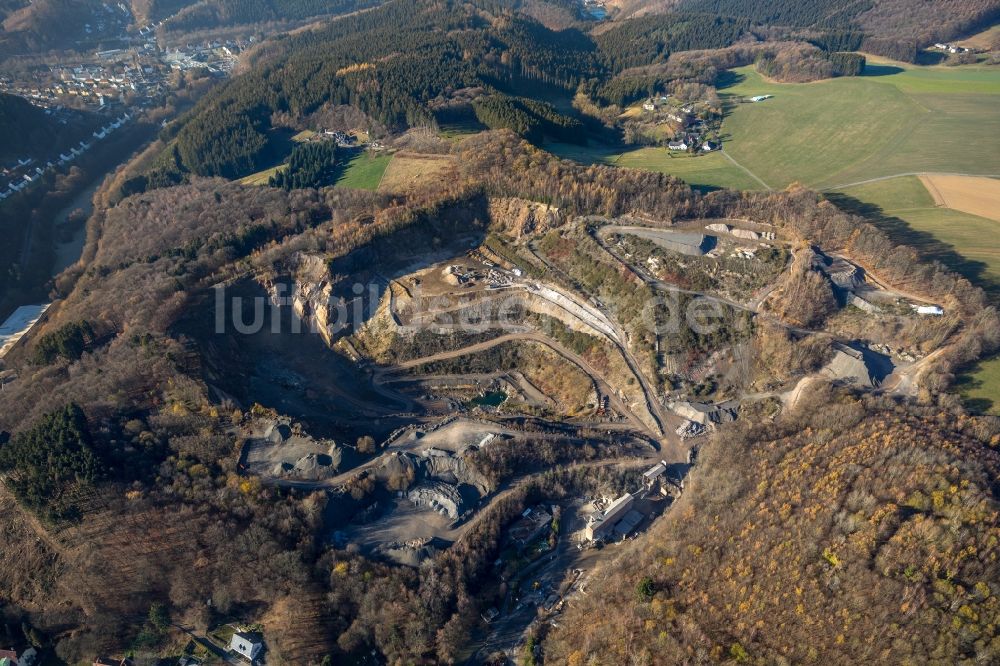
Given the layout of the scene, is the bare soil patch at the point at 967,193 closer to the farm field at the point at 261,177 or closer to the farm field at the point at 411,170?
the farm field at the point at 411,170

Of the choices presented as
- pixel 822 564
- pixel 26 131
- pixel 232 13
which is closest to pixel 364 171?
pixel 26 131

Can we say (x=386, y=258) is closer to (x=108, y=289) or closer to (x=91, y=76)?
(x=108, y=289)

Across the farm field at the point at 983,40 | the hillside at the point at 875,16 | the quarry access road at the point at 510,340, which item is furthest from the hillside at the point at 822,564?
the hillside at the point at 875,16

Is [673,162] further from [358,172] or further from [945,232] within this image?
[358,172]

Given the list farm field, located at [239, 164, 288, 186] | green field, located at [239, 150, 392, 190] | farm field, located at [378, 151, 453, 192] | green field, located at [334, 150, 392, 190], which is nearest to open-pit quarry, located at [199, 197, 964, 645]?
farm field, located at [378, 151, 453, 192]

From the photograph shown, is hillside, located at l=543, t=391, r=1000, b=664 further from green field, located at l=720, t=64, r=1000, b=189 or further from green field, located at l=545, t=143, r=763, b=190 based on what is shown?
green field, located at l=720, t=64, r=1000, b=189

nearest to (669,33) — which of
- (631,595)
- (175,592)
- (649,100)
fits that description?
(649,100)

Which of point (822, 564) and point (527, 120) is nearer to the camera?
point (822, 564)

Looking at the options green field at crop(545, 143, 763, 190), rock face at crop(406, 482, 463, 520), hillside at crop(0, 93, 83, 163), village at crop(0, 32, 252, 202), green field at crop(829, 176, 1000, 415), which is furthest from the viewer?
village at crop(0, 32, 252, 202)
